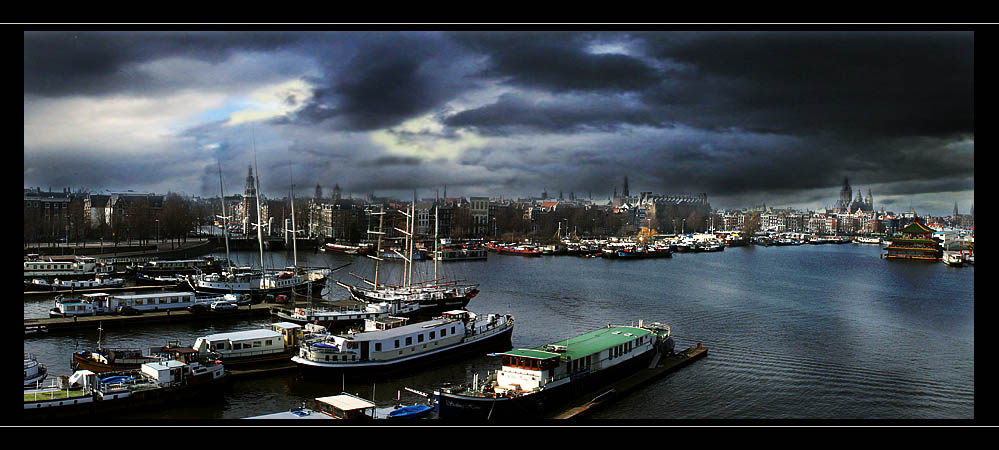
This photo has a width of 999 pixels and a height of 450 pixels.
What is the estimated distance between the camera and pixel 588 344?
7.11 m

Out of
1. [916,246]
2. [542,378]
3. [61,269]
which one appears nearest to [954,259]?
[916,246]

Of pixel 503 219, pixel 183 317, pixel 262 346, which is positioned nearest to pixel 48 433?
pixel 262 346

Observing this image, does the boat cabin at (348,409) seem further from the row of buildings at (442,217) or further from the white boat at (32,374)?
the row of buildings at (442,217)

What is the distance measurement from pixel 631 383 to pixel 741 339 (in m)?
3.38

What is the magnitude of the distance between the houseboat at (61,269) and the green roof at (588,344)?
41.2 feet

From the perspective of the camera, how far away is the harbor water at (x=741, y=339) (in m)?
6.55

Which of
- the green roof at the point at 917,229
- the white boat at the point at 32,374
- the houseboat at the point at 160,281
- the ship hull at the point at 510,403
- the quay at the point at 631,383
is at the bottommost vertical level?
the quay at the point at 631,383

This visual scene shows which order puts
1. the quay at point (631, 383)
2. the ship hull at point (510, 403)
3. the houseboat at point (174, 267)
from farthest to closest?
the houseboat at point (174, 267)
the quay at point (631, 383)
the ship hull at point (510, 403)

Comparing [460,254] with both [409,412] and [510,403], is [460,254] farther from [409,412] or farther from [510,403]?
[409,412]

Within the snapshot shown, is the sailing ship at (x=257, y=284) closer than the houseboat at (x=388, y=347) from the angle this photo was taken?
No

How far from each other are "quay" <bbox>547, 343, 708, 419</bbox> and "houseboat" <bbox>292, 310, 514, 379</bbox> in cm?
217

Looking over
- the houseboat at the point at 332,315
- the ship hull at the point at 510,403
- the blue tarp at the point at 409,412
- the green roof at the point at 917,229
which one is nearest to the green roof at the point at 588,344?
the ship hull at the point at 510,403
